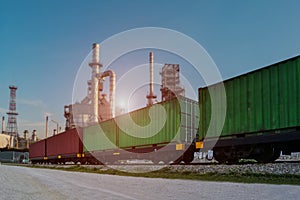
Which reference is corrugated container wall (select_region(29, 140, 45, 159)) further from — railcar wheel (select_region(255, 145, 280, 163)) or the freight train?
railcar wheel (select_region(255, 145, 280, 163))

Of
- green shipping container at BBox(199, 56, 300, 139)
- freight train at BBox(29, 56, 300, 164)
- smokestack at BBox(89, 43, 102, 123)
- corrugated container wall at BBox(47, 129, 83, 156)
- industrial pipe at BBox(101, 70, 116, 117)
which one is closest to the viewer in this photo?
green shipping container at BBox(199, 56, 300, 139)

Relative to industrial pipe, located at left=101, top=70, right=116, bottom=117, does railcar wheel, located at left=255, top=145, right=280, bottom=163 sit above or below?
below

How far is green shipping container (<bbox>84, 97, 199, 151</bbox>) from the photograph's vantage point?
690 inches

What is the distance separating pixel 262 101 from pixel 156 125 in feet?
24.8

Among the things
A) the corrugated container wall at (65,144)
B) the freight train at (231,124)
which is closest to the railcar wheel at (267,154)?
the freight train at (231,124)

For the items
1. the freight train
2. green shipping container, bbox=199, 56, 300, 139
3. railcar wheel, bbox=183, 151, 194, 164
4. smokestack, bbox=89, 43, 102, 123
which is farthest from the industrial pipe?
green shipping container, bbox=199, 56, 300, 139

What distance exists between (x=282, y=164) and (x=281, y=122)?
1549mm

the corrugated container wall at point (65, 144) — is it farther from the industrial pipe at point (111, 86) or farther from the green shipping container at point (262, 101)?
the green shipping container at point (262, 101)

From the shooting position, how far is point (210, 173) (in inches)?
516

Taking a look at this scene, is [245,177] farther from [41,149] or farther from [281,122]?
[41,149]

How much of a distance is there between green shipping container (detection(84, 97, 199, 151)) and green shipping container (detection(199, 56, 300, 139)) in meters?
2.25

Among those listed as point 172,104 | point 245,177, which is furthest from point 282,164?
point 172,104

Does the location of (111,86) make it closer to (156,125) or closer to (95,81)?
(95,81)

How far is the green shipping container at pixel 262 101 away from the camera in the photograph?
1170cm
